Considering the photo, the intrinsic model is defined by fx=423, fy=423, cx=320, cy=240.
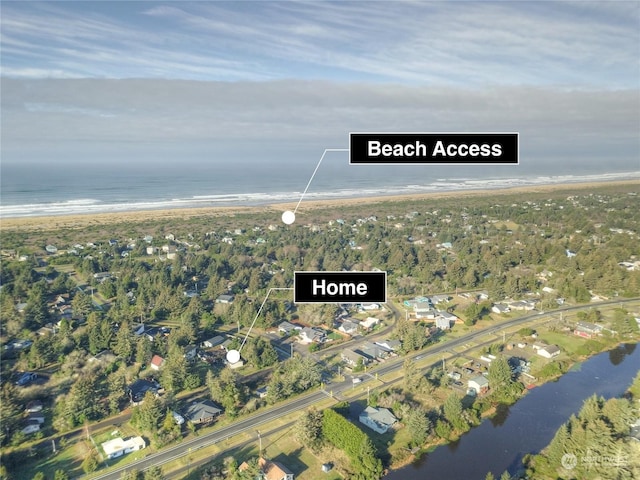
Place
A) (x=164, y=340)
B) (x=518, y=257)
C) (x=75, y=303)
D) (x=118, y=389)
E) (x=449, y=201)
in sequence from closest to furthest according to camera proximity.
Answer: (x=118, y=389), (x=164, y=340), (x=75, y=303), (x=518, y=257), (x=449, y=201)

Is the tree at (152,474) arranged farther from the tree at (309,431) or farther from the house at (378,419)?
the house at (378,419)

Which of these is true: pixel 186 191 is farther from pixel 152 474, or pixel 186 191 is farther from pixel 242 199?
pixel 152 474

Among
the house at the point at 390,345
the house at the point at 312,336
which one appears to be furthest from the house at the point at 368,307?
the house at the point at 390,345

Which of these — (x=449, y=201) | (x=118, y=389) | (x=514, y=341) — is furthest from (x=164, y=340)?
(x=449, y=201)

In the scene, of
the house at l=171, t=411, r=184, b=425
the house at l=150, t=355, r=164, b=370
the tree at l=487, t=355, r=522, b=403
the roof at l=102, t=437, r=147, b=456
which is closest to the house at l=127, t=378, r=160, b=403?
the house at l=150, t=355, r=164, b=370

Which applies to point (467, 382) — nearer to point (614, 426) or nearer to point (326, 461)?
point (614, 426)

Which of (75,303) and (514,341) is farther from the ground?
(75,303)
